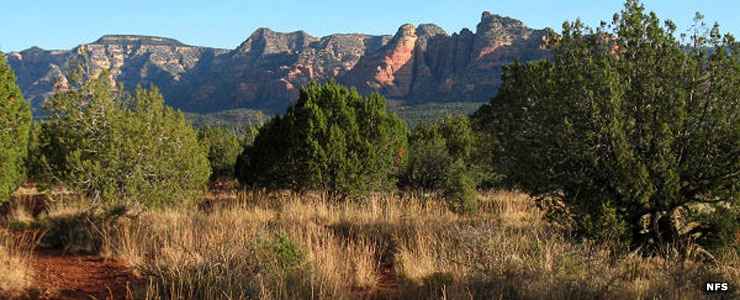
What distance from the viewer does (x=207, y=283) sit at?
4590 mm

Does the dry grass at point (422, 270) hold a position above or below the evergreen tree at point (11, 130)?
below

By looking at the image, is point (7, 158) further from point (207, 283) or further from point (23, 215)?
point (207, 283)

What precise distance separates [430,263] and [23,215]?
33.7 feet

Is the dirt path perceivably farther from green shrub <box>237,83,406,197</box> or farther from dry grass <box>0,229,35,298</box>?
green shrub <box>237,83,406,197</box>

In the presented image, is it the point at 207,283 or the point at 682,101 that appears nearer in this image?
the point at 207,283

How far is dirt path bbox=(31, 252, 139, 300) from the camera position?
4.92 metres

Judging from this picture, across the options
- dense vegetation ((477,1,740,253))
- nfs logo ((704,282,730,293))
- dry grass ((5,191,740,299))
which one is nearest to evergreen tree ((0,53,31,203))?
dry grass ((5,191,740,299))

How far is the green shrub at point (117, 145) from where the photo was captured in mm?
9906

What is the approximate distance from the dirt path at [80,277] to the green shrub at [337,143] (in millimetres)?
7347

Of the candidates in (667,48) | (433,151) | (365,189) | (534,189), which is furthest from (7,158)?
(433,151)

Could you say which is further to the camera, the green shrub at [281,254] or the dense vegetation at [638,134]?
the dense vegetation at [638,134]

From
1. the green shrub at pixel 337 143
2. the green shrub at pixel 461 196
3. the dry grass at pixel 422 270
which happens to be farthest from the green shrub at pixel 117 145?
the green shrub at pixel 461 196

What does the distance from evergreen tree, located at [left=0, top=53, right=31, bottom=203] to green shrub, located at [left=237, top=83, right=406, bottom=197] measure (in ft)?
20.0

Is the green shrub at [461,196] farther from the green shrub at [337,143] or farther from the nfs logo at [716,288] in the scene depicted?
the nfs logo at [716,288]
